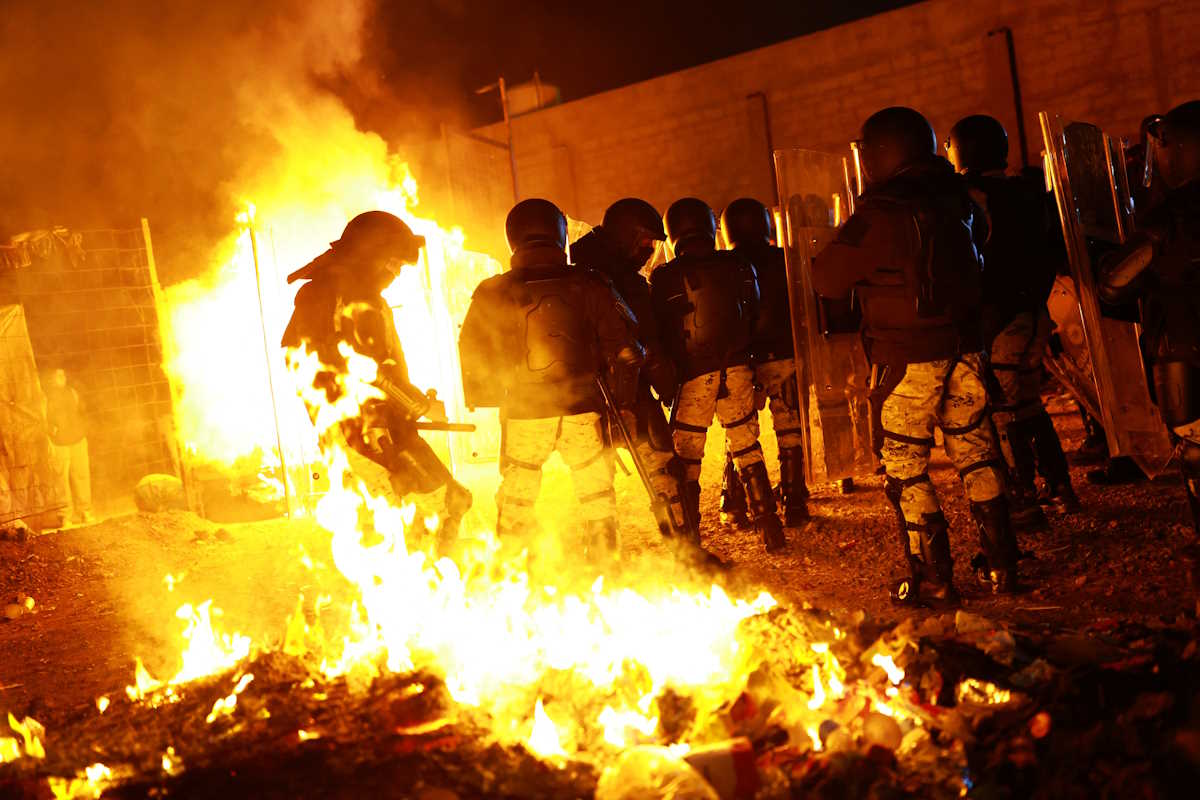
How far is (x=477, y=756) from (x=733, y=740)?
839mm

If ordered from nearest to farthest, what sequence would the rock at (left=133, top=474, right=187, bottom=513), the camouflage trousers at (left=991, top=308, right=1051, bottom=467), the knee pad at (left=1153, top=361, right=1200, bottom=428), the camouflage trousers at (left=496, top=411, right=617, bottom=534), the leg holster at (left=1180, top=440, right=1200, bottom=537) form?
the knee pad at (left=1153, top=361, right=1200, bottom=428) < the leg holster at (left=1180, top=440, right=1200, bottom=537) < the camouflage trousers at (left=496, top=411, right=617, bottom=534) < the camouflage trousers at (left=991, top=308, right=1051, bottom=467) < the rock at (left=133, top=474, right=187, bottom=513)

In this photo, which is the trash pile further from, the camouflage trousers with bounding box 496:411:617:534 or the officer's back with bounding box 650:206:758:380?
the officer's back with bounding box 650:206:758:380

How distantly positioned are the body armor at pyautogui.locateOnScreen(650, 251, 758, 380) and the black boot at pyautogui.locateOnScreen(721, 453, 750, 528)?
121cm

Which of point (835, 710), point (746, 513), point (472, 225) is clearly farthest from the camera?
point (472, 225)

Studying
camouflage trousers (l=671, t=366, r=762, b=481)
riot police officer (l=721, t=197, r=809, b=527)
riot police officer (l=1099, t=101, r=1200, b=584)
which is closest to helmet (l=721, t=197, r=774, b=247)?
riot police officer (l=721, t=197, r=809, b=527)

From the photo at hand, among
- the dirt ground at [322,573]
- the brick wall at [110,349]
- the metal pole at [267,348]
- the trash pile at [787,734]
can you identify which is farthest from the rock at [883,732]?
the brick wall at [110,349]

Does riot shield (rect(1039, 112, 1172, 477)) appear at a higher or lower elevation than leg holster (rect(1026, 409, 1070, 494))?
higher

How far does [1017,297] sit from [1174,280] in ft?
4.55

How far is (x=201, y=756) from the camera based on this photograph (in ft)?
10.7

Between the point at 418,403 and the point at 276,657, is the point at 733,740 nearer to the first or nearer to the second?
the point at 276,657

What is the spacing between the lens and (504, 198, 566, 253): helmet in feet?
17.2

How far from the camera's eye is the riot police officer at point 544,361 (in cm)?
510

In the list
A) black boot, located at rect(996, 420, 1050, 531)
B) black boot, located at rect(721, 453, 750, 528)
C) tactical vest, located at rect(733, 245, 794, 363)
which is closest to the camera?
black boot, located at rect(996, 420, 1050, 531)

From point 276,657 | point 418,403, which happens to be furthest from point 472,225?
point 276,657
